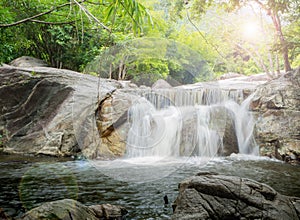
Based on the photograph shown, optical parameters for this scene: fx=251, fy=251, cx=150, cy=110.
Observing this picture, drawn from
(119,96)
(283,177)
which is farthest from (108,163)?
(283,177)

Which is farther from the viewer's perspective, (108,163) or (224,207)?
(108,163)

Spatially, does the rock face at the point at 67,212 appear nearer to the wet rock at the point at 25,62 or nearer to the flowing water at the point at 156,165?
the flowing water at the point at 156,165

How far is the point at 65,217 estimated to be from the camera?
245 centimetres

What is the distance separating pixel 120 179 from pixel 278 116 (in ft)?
18.4

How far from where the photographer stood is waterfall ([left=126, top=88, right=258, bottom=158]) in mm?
7047

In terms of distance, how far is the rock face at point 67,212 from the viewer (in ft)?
7.93

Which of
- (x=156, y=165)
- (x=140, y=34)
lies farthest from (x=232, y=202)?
(x=156, y=165)

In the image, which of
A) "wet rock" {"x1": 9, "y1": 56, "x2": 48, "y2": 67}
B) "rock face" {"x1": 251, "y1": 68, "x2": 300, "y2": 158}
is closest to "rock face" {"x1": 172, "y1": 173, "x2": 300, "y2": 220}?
"rock face" {"x1": 251, "y1": 68, "x2": 300, "y2": 158}

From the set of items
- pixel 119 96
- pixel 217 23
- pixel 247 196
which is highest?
pixel 217 23

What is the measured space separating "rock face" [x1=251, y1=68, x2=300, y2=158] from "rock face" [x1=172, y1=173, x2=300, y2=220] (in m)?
4.77

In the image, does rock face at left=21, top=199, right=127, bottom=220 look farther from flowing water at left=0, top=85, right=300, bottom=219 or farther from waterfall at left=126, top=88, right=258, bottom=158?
waterfall at left=126, top=88, right=258, bottom=158

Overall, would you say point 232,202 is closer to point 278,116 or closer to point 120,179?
point 120,179

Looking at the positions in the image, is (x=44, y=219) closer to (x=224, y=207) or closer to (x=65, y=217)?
(x=65, y=217)

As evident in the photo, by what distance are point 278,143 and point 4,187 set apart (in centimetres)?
708
